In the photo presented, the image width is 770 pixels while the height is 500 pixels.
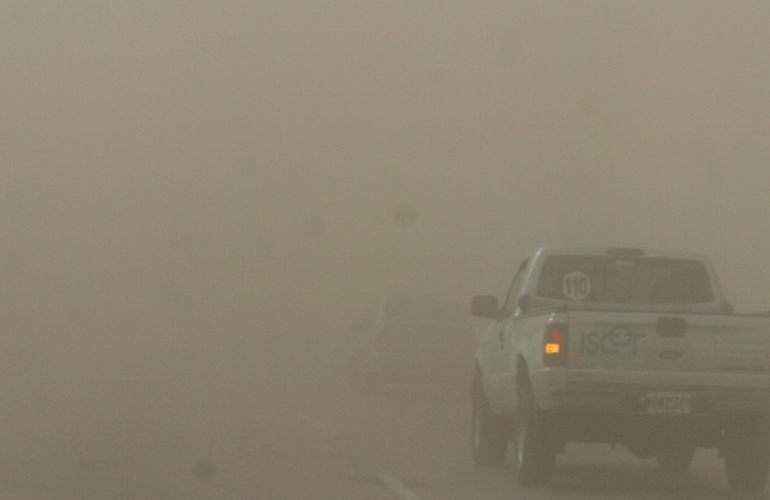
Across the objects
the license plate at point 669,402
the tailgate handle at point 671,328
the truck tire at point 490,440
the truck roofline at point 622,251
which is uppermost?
the truck roofline at point 622,251

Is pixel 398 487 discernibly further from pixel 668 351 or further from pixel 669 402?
pixel 668 351

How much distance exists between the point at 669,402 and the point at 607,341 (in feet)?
2.05

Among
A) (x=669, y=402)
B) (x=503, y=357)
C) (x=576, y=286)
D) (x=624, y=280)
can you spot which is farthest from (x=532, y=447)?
(x=624, y=280)

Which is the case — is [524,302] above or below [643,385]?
above

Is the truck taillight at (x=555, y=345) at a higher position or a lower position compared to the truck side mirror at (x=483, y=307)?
higher

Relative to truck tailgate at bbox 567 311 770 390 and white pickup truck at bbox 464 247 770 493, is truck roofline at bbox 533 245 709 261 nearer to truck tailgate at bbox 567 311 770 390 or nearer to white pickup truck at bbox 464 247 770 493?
white pickup truck at bbox 464 247 770 493

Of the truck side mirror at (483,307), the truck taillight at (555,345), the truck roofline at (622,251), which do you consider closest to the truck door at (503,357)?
the truck side mirror at (483,307)

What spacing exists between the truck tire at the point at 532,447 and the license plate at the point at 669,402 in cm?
80

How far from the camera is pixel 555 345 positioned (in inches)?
423

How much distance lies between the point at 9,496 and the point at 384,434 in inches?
268

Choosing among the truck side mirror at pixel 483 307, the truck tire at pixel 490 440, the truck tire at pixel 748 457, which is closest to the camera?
the truck tire at pixel 748 457

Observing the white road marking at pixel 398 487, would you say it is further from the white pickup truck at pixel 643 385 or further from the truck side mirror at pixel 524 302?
the truck side mirror at pixel 524 302

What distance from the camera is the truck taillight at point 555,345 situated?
35.1ft

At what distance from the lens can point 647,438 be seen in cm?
1103
